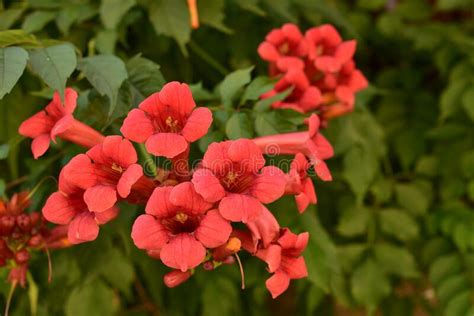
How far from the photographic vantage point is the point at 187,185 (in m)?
1.07

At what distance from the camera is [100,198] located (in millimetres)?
1082

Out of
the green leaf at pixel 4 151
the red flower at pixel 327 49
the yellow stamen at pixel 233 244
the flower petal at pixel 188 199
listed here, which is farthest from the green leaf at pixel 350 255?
the green leaf at pixel 4 151

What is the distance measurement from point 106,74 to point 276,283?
0.55 metres

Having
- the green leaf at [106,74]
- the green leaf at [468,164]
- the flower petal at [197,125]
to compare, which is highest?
the flower petal at [197,125]

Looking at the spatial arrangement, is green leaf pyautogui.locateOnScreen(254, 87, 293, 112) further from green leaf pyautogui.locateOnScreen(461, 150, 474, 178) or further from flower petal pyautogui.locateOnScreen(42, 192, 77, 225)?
green leaf pyautogui.locateOnScreen(461, 150, 474, 178)

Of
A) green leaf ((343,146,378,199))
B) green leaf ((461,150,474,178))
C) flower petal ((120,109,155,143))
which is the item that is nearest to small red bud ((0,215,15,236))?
flower petal ((120,109,155,143))

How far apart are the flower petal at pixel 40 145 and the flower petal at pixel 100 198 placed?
191 millimetres

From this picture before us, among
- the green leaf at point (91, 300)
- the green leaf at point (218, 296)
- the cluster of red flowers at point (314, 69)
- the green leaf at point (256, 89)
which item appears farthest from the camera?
the green leaf at point (218, 296)

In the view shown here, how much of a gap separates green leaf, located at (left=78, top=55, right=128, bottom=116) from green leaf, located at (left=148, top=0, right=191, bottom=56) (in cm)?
31

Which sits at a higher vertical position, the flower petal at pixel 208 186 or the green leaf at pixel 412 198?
the flower petal at pixel 208 186

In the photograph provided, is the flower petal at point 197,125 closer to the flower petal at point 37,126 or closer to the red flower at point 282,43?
the flower petal at point 37,126

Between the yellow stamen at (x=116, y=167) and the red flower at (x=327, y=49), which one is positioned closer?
the yellow stamen at (x=116, y=167)

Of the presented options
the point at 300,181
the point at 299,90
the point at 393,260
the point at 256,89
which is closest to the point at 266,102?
the point at 256,89

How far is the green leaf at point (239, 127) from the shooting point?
1.32m
